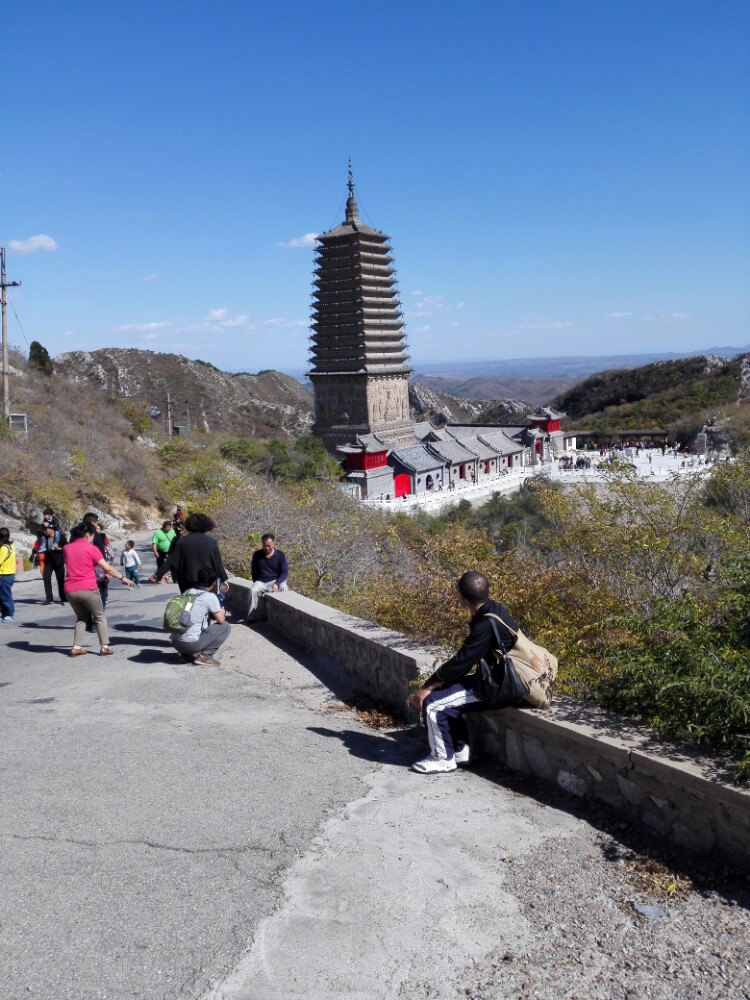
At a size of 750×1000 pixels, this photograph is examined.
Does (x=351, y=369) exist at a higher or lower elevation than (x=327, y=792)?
higher

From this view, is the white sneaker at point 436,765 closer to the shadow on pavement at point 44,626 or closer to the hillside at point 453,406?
the shadow on pavement at point 44,626

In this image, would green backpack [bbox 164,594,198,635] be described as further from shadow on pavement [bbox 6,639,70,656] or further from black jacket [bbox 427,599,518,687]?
black jacket [bbox 427,599,518,687]

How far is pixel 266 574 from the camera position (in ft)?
30.6

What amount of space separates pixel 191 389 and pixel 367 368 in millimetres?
49329

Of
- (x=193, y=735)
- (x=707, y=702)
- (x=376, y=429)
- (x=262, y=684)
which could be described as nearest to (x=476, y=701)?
(x=707, y=702)

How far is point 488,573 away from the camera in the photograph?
23.2ft

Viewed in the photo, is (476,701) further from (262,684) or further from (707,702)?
(262,684)

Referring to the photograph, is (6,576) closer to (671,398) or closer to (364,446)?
(364,446)

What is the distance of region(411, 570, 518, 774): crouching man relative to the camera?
4.75 metres

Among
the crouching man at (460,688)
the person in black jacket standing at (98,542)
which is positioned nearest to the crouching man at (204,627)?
the person in black jacket standing at (98,542)

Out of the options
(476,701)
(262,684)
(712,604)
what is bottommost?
(262,684)

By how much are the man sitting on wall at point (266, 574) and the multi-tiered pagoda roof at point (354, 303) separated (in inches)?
1566

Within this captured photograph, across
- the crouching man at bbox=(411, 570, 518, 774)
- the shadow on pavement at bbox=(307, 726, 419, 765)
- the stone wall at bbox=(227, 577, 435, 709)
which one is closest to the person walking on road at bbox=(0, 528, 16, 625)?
the stone wall at bbox=(227, 577, 435, 709)

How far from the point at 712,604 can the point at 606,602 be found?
877 millimetres
